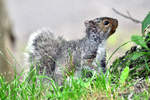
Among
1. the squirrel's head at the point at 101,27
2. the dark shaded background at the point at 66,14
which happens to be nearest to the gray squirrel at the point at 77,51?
the squirrel's head at the point at 101,27

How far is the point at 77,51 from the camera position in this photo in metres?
3.56

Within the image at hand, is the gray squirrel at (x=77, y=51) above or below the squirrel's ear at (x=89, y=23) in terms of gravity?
below

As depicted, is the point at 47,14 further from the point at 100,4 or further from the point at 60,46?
the point at 60,46

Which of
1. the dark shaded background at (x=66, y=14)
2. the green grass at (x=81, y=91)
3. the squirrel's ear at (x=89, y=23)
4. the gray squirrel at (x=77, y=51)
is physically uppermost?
the dark shaded background at (x=66, y=14)

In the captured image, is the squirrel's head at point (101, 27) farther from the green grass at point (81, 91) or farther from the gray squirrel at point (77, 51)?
the green grass at point (81, 91)

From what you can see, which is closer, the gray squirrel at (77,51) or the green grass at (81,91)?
the green grass at (81,91)

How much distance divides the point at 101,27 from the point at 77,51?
36cm

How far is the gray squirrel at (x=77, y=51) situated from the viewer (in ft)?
11.1

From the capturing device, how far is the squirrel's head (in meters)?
3.37

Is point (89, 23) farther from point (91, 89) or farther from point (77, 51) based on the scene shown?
point (91, 89)

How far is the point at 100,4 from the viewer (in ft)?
37.0

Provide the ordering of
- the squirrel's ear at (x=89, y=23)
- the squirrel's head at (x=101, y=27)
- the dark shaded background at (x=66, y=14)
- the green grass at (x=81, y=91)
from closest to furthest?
the green grass at (x=81, y=91) → the squirrel's head at (x=101, y=27) → the squirrel's ear at (x=89, y=23) → the dark shaded background at (x=66, y=14)

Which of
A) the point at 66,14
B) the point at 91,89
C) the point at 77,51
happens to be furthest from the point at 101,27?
the point at 66,14

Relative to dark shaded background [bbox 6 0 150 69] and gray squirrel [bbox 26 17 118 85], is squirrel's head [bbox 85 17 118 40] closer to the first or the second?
gray squirrel [bbox 26 17 118 85]
